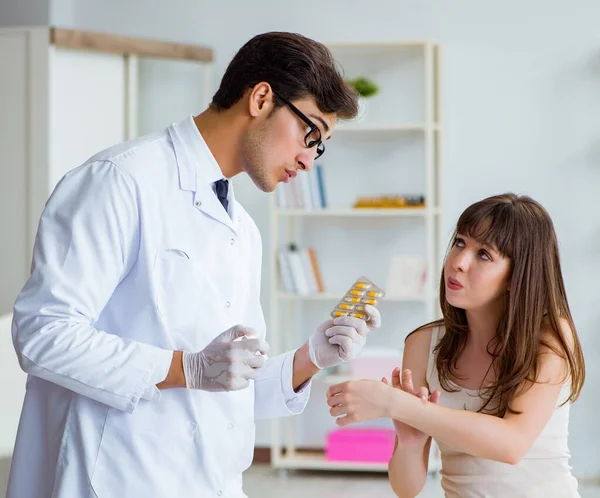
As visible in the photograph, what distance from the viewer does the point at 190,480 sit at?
55.5 inches

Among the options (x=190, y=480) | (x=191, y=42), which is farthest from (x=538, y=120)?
(x=190, y=480)

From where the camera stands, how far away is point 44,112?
12.6ft

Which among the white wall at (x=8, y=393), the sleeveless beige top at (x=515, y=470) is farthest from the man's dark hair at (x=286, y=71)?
the white wall at (x=8, y=393)

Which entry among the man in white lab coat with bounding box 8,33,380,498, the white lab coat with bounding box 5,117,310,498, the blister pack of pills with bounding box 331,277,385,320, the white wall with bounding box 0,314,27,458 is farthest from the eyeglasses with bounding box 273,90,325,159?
the white wall with bounding box 0,314,27,458

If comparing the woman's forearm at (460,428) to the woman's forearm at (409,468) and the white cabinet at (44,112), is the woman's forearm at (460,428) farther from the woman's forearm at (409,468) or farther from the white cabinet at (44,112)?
the white cabinet at (44,112)

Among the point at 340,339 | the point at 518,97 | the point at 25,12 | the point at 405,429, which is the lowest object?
the point at 405,429

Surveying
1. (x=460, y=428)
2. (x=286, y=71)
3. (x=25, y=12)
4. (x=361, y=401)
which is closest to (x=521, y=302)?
(x=460, y=428)

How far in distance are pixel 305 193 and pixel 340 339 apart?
100 inches

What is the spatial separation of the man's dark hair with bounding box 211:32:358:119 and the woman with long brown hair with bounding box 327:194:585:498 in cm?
50

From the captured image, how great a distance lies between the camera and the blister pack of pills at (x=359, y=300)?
63.3 inches

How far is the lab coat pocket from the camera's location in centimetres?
138

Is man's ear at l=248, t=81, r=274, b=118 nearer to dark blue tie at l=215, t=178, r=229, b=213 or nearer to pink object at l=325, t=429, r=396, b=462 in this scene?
dark blue tie at l=215, t=178, r=229, b=213

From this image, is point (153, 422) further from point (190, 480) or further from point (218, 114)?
point (218, 114)

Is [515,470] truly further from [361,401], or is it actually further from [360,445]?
[360,445]
